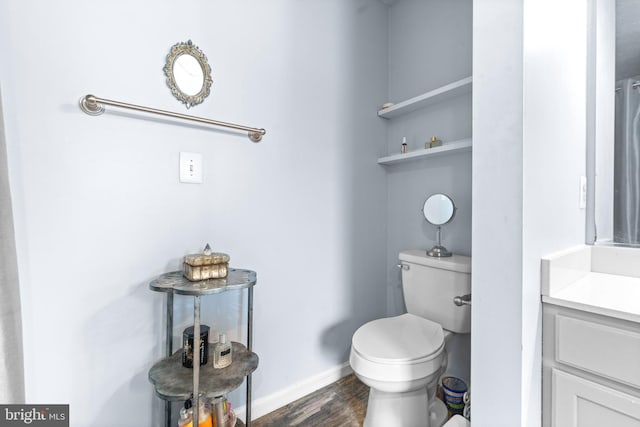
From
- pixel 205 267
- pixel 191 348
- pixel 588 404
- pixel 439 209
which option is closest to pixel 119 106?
pixel 205 267

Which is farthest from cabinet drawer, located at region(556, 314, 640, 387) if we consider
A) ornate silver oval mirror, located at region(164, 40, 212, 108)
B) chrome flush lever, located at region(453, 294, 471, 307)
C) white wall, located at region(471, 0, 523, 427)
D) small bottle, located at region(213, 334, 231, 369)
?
ornate silver oval mirror, located at region(164, 40, 212, 108)

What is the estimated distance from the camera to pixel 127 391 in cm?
109

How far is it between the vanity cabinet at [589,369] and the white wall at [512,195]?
0.04 meters

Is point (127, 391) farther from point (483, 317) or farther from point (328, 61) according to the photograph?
point (328, 61)

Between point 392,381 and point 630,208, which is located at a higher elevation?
point 630,208

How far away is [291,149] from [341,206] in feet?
1.49

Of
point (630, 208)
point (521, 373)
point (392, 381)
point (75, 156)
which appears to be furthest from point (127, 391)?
point (630, 208)

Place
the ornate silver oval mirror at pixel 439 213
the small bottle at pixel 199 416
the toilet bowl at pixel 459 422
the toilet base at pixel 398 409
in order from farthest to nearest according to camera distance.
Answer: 1. the ornate silver oval mirror at pixel 439 213
2. the toilet base at pixel 398 409
3. the toilet bowl at pixel 459 422
4. the small bottle at pixel 199 416

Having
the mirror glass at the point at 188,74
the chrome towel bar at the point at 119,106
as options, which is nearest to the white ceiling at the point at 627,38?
the chrome towel bar at the point at 119,106

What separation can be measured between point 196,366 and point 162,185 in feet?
2.21

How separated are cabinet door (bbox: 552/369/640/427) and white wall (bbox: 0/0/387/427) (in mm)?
1053

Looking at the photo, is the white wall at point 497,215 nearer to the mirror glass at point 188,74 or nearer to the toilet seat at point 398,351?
the toilet seat at point 398,351

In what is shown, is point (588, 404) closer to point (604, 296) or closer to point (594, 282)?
point (604, 296)

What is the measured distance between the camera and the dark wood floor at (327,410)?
4.57 feet
